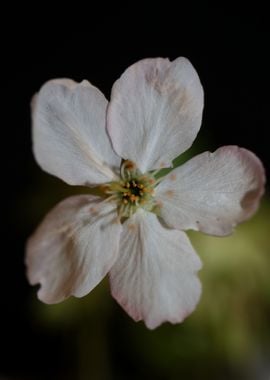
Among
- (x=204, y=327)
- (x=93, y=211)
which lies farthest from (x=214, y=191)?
(x=204, y=327)

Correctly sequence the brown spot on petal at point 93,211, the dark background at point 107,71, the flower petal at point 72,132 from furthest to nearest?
the dark background at point 107,71 → the brown spot on petal at point 93,211 → the flower petal at point 72,132

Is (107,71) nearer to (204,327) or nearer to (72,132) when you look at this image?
(204,327)

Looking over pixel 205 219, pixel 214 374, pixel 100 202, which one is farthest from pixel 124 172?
pixel 214 374

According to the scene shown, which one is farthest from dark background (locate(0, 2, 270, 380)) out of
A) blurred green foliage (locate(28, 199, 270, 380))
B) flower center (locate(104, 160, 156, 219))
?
flower center (locate(104, 160, 156, 219))

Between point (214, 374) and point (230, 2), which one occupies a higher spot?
point (230, 2)

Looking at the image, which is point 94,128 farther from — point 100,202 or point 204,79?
point 204,79

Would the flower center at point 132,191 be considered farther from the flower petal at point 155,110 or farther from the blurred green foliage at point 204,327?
the blurred green foliage at point 204,327

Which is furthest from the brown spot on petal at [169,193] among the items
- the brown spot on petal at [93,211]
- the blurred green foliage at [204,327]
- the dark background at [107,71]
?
the dark background at [107,71]
